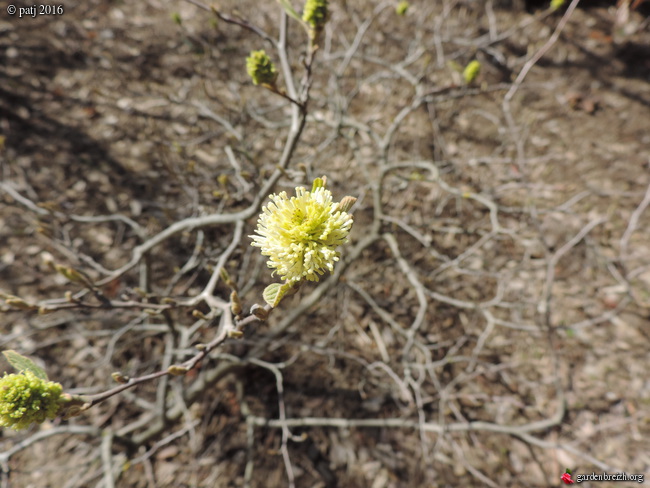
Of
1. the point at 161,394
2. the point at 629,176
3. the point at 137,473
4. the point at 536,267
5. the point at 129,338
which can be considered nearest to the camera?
the point at 161,394

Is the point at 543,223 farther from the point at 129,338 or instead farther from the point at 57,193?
the point at 57,193

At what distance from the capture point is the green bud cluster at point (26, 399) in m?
0.91

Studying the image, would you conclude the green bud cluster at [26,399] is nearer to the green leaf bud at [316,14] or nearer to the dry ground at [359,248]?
the dry ground at [359,248]

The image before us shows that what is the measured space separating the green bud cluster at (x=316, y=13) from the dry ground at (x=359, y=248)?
0.64 meters

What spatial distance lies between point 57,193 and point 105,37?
66.5 inches

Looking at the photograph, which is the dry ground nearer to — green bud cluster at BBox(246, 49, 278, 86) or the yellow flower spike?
green bud cluster at BBox(246, 49, 278, 86)

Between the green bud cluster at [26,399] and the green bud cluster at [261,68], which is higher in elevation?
the green bud cluster at [261,68]

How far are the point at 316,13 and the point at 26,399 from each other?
1321 mm

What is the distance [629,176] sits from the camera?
341 cm

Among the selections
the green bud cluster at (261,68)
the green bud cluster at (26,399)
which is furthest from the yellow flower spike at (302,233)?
the green bud cluster at (26,399)

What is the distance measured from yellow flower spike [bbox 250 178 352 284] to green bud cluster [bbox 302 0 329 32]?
22.5 inches

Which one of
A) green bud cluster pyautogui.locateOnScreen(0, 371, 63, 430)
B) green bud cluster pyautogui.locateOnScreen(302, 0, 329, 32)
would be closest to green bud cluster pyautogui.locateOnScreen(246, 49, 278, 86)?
green bud cluster pyautogui.locateOnScreen(302, 0, 329, 32)

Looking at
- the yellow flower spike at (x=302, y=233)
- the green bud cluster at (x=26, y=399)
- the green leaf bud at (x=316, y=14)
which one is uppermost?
the green leaf bud at (x=316, y=14)

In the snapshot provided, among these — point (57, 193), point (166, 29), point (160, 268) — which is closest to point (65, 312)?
point (160, 268)
